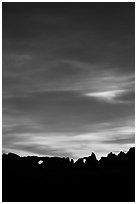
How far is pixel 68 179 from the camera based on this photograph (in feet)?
93.3

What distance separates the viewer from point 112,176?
2834cm

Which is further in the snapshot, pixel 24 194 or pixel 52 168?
pixel 52 168

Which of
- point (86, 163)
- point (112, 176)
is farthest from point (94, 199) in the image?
point (86, 163)

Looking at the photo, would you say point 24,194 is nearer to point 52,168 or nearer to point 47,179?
point 47,179

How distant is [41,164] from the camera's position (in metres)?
31.3

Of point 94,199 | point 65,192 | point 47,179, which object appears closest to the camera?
point 94,199

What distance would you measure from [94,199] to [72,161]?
835cm

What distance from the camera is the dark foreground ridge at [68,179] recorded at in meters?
24.5

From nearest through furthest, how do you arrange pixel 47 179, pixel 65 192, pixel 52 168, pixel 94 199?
pixel 94 199 → pixel 65 192 → pixel 47 179 → pixel 52 168

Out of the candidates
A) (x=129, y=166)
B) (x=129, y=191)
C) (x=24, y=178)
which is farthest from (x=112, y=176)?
(x=24, y=178)

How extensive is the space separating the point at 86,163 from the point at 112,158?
2743 mm

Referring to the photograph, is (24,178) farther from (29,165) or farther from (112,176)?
(112,176)

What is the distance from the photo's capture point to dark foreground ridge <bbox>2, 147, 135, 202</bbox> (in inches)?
963

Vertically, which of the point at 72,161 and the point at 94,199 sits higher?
the point at 72,161
